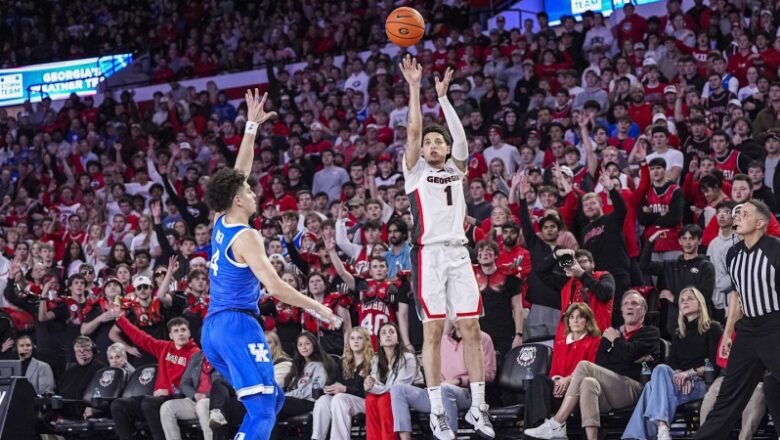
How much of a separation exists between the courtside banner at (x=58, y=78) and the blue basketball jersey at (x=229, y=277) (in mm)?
20389

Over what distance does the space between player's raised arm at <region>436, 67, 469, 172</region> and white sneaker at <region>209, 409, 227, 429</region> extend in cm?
417

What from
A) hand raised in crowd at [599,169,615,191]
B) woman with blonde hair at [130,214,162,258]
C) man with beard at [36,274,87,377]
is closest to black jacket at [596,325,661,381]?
hand raised in crowd at [599,169,615,191]

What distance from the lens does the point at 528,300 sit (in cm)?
1204

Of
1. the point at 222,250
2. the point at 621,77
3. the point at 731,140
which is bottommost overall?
the point at 222,250

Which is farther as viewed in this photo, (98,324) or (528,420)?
(98,324)

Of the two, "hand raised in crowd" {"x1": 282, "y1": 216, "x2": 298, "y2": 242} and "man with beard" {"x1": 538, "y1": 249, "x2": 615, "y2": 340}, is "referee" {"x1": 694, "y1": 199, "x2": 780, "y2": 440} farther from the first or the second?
"hand raised in crowd" {"x1": 282, "y1": 216, "x2": 298, "y2": 242}

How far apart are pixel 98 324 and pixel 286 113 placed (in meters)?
7.18

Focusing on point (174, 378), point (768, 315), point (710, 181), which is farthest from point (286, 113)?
point (768, 315)

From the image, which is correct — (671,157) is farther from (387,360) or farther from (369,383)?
(369,383)

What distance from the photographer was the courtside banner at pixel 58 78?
2745cm

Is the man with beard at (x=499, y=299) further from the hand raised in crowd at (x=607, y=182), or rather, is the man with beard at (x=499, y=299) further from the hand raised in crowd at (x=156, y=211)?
the hand raised in crowd at (x=156, y=211)

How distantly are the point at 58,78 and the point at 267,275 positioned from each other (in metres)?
22.7

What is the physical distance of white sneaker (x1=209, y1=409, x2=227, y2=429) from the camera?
11.3 m

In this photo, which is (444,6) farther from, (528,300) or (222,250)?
(222,250)
